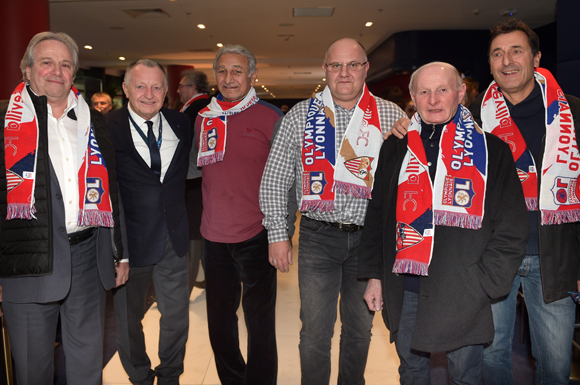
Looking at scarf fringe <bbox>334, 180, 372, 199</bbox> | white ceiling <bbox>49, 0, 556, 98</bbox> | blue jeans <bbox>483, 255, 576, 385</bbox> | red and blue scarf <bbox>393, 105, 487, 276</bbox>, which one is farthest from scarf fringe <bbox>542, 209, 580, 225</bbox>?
white ceiling <bbox>49, 0, 556, 98</bbox>

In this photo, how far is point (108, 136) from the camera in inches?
83.2

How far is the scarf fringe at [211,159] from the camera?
2.32 metres

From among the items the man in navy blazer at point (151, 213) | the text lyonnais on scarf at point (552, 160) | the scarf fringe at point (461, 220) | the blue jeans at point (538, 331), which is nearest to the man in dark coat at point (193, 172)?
the man in navy blazer at point (151, 213)

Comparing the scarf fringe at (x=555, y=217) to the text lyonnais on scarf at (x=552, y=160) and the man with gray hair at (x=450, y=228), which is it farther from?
the man with gray hair at (x=450, y=228)

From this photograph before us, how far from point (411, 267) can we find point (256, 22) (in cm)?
862

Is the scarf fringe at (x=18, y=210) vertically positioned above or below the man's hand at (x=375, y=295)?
above

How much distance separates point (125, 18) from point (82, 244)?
8.30m

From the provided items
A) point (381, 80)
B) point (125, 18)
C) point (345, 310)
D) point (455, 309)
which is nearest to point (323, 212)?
point (345, 310)

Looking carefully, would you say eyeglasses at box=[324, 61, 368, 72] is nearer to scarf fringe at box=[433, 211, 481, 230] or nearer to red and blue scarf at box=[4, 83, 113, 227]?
scarf fringe at box=[433, 211, 481, 230]

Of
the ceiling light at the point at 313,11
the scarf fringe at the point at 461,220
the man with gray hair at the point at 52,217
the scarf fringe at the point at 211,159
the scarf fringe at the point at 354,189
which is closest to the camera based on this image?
the scarf fringe at the point at 461,220

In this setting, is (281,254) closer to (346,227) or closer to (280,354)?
(346,227)

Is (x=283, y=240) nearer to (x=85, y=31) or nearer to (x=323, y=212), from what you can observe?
(x=323, y=212)

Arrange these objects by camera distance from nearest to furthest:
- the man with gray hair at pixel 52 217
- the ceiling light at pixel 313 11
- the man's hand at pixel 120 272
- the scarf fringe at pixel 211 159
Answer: the man with gray hair at pixel 52 217
the man's hand at pixel 120 272
the scarf fringe at pixel 211 159
the ceiling light at pixel 313 11

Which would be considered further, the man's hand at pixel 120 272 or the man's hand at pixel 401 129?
the man's hand at pixel 120 272
